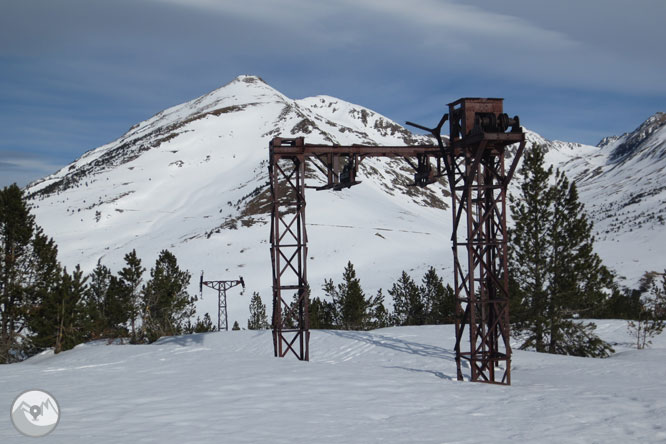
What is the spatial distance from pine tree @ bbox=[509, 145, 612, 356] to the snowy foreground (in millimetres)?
9277

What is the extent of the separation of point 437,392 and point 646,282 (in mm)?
45650

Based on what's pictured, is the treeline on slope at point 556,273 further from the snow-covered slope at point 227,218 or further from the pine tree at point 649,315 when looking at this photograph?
the snow-covered slope at point 227,218

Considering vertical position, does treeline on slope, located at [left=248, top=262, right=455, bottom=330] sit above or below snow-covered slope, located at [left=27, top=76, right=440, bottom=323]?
below

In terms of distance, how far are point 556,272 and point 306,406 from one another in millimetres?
19622

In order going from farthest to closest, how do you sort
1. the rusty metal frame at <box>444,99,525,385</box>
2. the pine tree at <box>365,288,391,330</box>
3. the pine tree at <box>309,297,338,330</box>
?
the pine tree at <box>365,288,391,330</box> → the pine tree at <box>309,297,338,330</box> → the rusty metal frame at <box>444,99,525,385</box>

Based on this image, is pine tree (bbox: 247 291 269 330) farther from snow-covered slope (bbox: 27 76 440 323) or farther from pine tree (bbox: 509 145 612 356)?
pine tree (bbox: 509 145 612 356)

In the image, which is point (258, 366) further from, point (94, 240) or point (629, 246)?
point (94, 240)

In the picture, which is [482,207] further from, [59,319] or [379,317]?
[379,317]

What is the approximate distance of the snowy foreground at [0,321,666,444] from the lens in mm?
7488

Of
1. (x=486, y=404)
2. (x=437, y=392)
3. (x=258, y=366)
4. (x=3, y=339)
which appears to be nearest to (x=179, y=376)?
(x=258, y=366)

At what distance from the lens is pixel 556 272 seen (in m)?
25.4

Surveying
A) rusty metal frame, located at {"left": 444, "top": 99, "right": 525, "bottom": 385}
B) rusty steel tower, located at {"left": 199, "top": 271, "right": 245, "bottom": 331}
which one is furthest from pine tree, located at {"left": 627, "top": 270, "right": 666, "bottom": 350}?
rusty steel tower, located at {"left": 199, "top": 271, "right": 245, "bottom": 331}

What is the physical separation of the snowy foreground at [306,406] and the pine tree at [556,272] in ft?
30.4

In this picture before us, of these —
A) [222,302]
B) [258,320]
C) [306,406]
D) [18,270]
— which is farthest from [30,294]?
[222,302]
